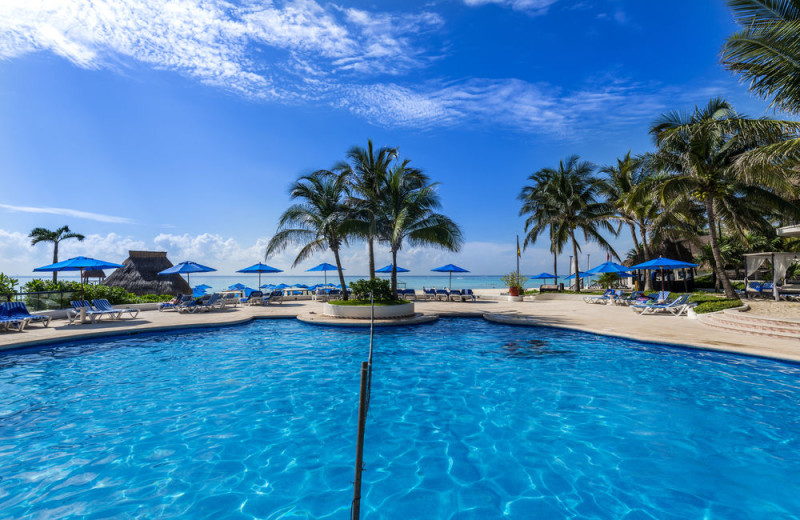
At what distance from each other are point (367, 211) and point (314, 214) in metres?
2.89

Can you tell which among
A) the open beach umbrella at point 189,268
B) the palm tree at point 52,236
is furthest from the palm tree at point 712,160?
the palm tree at point 52,236

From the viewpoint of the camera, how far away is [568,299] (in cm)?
2402

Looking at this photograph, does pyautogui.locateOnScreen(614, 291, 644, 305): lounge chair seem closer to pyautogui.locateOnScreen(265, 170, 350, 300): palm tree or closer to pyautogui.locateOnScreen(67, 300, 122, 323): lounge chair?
pyautogui.locateOnScreen(265, 170, 350, 300): palm tree

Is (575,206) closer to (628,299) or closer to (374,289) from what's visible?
(628,299)

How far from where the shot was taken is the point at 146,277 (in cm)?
2695

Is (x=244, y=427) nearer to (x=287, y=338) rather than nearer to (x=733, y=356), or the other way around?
(x=287, y=338)

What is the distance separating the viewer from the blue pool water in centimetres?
364

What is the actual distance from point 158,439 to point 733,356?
38.1 feet

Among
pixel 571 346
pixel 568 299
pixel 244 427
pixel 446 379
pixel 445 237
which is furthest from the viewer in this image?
pixel 568 299

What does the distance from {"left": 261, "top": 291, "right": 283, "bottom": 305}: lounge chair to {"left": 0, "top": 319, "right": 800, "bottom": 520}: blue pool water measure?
42.4 ft

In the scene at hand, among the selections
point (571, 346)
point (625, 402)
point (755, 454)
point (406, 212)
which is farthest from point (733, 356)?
point (406, 212)

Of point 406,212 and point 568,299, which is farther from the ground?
point 406,212

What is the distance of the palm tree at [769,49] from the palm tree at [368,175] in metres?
12.1

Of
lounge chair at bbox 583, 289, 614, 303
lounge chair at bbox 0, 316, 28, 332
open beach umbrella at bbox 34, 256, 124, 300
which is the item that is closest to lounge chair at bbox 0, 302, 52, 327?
lounge chair at bbox 0, 316, 28, 332
